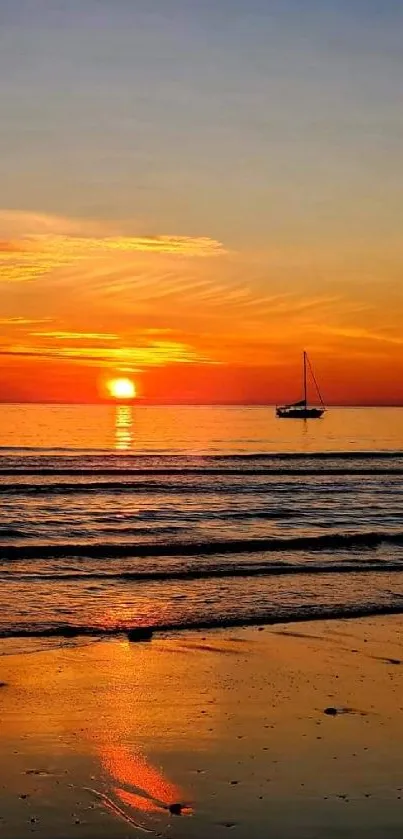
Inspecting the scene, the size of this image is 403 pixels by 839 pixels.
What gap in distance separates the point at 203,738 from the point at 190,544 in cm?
1537

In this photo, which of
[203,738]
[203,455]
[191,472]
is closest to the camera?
[203,738]

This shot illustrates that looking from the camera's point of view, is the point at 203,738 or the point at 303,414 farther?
the point at 303,414

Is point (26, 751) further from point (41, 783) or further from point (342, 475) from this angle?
point (342, 475)

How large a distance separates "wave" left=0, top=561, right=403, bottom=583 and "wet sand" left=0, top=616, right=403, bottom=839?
589cm

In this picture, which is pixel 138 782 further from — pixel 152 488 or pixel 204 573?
pixel 152 488

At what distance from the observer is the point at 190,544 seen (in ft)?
78.7

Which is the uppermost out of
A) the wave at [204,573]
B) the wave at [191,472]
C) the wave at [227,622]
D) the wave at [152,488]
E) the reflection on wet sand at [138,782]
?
the wave at [191,472]

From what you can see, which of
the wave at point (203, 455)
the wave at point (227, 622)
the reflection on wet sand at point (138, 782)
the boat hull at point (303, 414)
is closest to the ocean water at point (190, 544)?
the wave at point (227, 622)

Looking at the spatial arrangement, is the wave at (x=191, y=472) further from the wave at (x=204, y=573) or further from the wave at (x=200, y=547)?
the wave at (x=204, y=573)

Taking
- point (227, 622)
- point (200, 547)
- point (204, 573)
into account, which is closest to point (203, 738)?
point (227, 622)

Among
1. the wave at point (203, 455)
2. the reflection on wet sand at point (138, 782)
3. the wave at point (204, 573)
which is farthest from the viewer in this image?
the wave at point (203, 455)

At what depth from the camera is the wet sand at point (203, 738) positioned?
6898 millimetres

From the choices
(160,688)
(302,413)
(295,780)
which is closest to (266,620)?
(160,688)

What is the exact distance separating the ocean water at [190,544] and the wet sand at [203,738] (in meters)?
2.13
